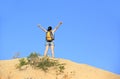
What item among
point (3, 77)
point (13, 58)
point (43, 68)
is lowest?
point (3, 77)

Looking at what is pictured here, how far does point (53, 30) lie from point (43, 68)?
1.94m

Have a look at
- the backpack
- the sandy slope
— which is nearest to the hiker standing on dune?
the backpack

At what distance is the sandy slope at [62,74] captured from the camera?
1627 cm

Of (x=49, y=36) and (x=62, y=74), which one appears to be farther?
(x=49, y=36)

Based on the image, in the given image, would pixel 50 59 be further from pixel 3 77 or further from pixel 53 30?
pixel 3 77

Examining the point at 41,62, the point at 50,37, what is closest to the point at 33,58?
the point at 41,62

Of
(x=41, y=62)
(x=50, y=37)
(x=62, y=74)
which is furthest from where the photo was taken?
(x=50, y=37)

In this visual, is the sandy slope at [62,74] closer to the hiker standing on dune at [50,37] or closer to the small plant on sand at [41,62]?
the small plant on sand at [41,62]

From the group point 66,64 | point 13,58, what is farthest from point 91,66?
point 13,58

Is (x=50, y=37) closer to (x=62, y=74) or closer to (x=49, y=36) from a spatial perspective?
(x=49, y=36)

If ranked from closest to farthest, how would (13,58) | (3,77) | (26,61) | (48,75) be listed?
(3,77), (48,75), (26,61), (13,58)

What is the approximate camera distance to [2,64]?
17594 millimetres

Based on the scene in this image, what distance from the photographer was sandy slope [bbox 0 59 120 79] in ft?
53.4

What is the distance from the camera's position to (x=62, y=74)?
16812 mm
